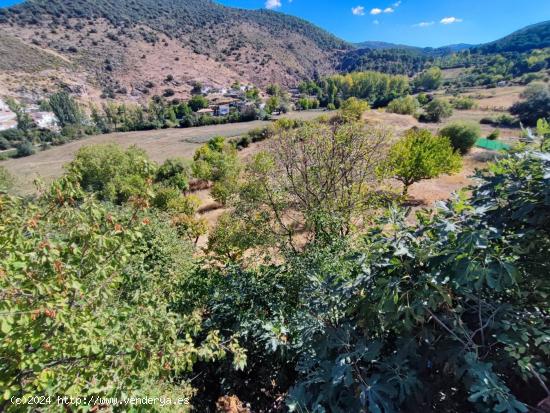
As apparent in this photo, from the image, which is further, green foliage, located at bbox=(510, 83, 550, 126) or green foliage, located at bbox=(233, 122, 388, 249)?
green foliage, located at bbox=(510, 83, 550, 126)

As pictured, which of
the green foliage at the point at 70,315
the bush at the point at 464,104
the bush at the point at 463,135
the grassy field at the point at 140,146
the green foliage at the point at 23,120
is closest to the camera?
the green foliage at the point at 70,315

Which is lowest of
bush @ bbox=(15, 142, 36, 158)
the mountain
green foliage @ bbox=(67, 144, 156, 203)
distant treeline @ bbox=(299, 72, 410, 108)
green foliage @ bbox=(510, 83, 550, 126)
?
bush @ bbox=(15, 142, 36, 158)

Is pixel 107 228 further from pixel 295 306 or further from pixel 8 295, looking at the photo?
pixel 295 306

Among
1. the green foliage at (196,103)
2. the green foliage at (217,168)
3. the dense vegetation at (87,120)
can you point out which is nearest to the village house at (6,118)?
the dense vegetation at (87,120)

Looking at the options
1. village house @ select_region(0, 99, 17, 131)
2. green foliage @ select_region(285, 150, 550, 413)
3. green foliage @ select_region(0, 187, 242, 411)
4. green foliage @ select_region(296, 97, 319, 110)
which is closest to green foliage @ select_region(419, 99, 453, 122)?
green foliage @ select_region(296, 97, 319, 110)

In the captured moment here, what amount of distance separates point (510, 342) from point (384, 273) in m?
1.06

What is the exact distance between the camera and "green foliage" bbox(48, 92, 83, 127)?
234 feet

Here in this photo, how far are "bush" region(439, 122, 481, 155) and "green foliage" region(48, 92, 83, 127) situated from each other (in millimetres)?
83752

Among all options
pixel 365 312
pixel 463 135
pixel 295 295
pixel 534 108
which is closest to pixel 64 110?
pixel 463 135

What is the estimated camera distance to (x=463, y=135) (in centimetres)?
2847

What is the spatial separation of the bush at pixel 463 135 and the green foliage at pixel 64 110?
8375cm

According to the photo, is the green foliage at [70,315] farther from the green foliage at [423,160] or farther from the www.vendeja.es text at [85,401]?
the green foliage at [423,160]

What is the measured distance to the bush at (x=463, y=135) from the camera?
92.6 ft

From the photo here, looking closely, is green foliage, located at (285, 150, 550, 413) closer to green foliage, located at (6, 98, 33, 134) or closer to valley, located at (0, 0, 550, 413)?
valley, located at (0, 0, 550, 413)
